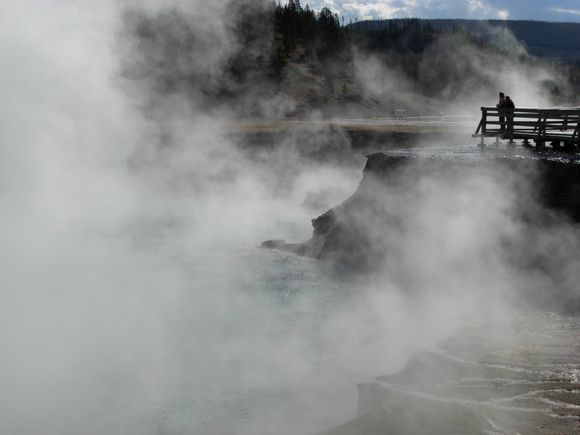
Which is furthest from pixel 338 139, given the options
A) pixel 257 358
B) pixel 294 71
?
pixel 294 71

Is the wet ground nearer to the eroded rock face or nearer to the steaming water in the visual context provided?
the steaming water

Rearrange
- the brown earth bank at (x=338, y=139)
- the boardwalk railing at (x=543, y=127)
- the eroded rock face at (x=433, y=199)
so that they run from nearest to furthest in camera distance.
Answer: the eroded rock face at (x=433, y=199) < the boardwalk railing at (x=543, y=127) < the brown earth bank at (x=338, y=139)

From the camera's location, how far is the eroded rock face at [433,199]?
30.5 ft

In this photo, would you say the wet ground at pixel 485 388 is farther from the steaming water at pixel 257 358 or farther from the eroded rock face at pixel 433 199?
the eroded rock face at pixel 433 199

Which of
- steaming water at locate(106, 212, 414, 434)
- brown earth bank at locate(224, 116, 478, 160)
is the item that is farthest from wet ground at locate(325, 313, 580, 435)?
brown earth bank at locate(224, 116, 478, 160)

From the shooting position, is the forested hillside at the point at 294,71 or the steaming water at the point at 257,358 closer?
the steaming water at the point at 257,358

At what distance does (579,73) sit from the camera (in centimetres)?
7906

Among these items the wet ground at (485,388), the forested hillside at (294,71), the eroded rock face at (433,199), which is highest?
the forested hillside at (294,71)

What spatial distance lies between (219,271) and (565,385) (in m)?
5.79

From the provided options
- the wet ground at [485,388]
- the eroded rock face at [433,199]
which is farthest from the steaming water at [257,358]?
the eroded rock face at [433,199]

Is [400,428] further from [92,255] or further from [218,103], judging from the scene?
[218,103]

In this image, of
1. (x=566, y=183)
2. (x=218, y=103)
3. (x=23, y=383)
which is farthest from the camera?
(x=218, y=103)

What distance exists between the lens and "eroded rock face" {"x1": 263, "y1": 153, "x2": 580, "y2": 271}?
9.28m

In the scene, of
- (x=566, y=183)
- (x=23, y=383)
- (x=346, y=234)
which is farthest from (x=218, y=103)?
(x=23, y=383)
